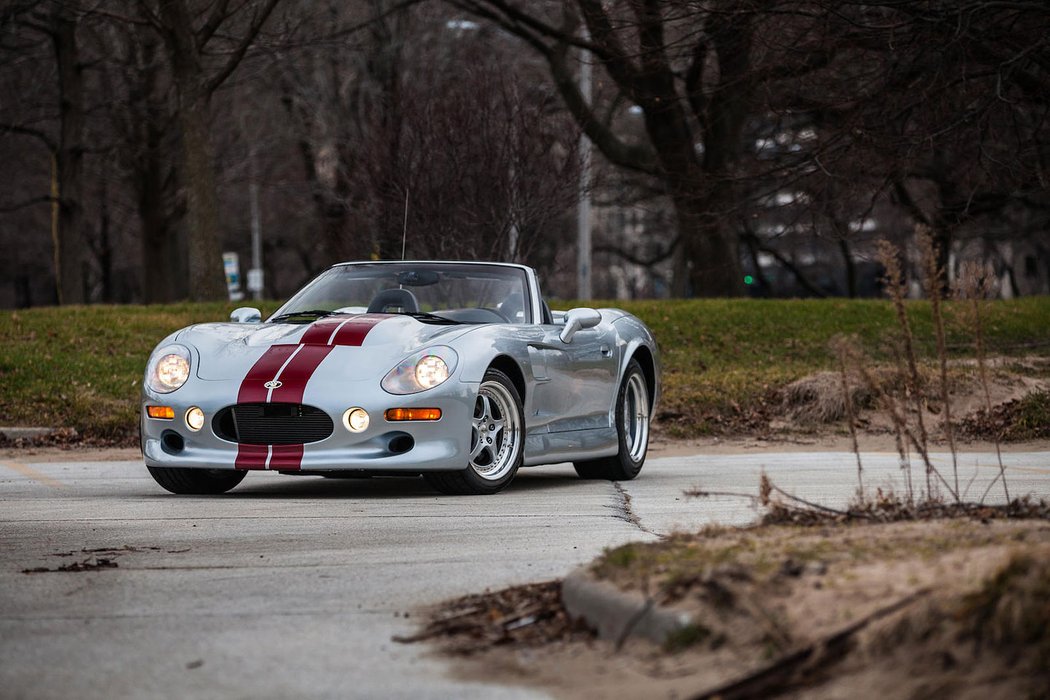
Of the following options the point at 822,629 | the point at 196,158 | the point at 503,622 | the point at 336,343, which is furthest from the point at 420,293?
the point at 196,158

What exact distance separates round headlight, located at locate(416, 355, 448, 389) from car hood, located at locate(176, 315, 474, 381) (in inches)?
5.0

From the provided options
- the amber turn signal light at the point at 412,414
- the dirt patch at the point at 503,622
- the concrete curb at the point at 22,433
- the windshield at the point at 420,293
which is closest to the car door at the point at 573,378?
the windshield at the point at 420,293

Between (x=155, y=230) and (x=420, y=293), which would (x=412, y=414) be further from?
(x=155, y=230)

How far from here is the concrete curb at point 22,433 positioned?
561 inches

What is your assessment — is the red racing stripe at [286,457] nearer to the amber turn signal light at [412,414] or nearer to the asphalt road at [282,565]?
the asphalt road at [282,565]

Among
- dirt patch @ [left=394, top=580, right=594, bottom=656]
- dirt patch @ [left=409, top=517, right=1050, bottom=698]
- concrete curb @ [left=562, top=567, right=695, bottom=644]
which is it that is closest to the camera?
dirt patch @ [left=409, top=517, right=1050, bottom=698]

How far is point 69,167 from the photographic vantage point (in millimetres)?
34125

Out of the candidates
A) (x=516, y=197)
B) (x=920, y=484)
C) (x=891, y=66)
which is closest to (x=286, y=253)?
(x=516, y=197)

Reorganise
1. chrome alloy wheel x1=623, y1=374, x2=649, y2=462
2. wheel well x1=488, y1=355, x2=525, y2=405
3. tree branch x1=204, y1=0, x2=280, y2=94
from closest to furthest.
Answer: wheel well x1=488, y1=355, x2=525, y2=405 → chrome alloy wheel x1=623, y1=374, x2=649, y2=462 → tree branch x1=204, y1=0, x2=280, y2=94

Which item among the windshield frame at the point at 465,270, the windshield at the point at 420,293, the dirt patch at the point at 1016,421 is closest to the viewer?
the windshield at the point at 420,293

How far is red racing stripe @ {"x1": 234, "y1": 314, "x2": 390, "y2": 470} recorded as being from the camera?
8.68 metres

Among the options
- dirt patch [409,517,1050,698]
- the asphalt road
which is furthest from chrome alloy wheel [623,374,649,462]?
dirt patch [409,517,1050,698]

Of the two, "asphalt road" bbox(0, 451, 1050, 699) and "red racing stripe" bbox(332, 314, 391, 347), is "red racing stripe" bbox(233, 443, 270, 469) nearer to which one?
"asphalt road" bbox(0, 451, 1050, 699)

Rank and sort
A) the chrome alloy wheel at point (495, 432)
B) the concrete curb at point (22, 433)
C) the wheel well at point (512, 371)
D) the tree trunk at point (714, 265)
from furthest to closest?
the tree trunk at point (714, 265) < the concrete curb at point (22, 433) < the wheel well at point (512, 371) < the chrome alloy wheel at point (495, 432)
